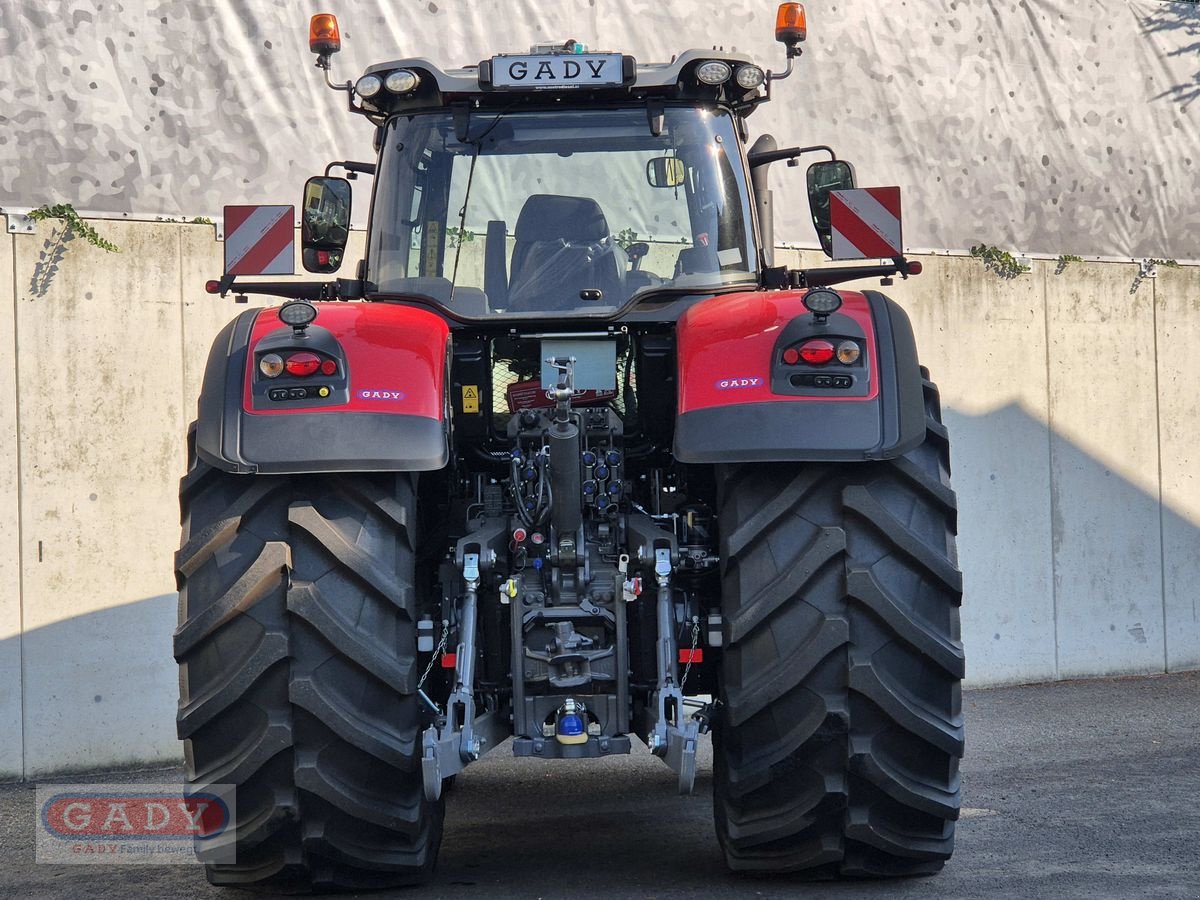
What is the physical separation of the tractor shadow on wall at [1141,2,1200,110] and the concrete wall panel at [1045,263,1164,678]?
1.56 m

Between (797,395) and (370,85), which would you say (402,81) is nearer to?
(370,85)

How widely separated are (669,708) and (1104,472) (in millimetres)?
6967

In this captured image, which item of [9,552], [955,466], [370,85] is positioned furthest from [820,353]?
[955,466]

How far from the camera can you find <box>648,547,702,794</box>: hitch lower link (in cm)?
402

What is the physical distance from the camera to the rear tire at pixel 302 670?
13.3ft

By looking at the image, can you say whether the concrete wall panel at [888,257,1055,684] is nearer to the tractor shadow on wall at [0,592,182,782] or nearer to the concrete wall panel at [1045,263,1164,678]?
the concrete wall panel at [1045,263,1164,678]

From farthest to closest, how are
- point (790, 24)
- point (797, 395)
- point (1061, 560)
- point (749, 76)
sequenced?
point (1061, 560), point (790, 24), point (749, 76), point (797, 395)

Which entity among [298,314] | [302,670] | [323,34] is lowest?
[302,670]

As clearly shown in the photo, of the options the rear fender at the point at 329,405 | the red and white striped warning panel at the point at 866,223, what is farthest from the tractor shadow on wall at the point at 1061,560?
the rear fender at the point at 329,405

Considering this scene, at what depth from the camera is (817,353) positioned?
13.7ft

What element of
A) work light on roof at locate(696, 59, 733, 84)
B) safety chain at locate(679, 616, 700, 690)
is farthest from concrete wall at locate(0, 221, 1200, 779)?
safety chain at locate(679, 616, 700, 690)

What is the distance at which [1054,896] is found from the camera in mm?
4305

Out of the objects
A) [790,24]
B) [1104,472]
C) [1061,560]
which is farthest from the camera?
[1104,472]

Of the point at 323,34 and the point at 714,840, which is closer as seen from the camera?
the point at 714,840
